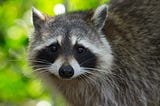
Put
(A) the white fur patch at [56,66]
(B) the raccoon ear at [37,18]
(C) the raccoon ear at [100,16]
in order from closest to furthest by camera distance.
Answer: (A) the white fur patch at [56,66], (C) the raccoon ear at [100,16], (B) the raccoon ear at [37,18]

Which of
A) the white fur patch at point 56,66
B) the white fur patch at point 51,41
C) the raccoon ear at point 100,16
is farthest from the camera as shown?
the raccoon ear at point 100,16

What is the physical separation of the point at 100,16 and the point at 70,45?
549 millimetres

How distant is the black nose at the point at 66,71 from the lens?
9688 mm

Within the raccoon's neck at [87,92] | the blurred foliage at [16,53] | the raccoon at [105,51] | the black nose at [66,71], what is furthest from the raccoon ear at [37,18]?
the blurred foliage at [16,53]

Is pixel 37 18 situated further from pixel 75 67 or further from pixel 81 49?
pixel 75 67

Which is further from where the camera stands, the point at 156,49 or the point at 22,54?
the point at 22,54

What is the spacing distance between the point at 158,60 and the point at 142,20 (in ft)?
1.66

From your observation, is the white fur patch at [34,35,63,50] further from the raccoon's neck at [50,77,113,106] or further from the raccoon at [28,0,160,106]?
the raccoon's neck at [50,77,113,106]

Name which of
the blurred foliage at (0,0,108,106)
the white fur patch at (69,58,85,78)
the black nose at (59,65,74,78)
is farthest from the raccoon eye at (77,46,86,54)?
the blurred foliage at (0,0,108,106)

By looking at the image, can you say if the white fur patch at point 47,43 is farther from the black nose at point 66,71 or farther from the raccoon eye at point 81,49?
the black nose at point 66,71

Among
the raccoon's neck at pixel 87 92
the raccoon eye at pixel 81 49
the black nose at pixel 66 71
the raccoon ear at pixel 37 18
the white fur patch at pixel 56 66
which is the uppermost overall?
the raccoon ear at pixel 37 18

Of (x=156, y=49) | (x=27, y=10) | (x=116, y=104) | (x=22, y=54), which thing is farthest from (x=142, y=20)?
(x=27, y=10)

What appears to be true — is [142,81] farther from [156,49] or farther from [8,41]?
[8,41]

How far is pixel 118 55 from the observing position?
10477mm
